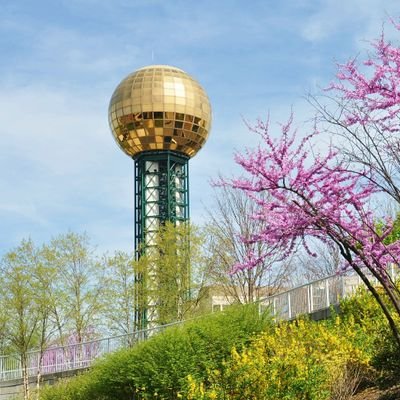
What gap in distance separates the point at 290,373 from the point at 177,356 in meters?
5.10

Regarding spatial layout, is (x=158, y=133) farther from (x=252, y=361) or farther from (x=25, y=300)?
(x=252, y=361)

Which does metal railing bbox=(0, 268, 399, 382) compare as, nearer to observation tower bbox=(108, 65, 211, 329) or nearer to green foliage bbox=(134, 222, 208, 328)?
green foliage bbox=(134, 222, 208, 328)

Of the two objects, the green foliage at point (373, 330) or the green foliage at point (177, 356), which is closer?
the green foliage at point (373, 330)

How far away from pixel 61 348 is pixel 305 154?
86.2 feet

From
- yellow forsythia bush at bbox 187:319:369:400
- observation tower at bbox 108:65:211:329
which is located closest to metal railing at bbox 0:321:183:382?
yellow forsythia bush at bbox 187:319:369:400

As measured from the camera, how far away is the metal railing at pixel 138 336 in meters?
21.2

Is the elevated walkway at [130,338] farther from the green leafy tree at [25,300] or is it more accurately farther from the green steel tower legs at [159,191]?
the green steel tower legs at [159,191]

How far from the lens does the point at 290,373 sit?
12.8 metres

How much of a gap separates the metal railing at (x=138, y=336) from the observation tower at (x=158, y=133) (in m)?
22.5

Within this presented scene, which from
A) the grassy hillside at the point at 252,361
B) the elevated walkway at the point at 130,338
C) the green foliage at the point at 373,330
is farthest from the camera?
the elevated walkway at the point at 130,338

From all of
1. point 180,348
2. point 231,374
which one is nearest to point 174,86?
point 180,348

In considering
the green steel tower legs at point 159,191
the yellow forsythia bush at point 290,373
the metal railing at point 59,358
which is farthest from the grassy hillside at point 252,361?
the green steel tower legs at point 159,191

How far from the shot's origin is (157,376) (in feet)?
57.2

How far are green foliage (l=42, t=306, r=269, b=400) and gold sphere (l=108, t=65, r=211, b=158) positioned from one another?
41916mm
